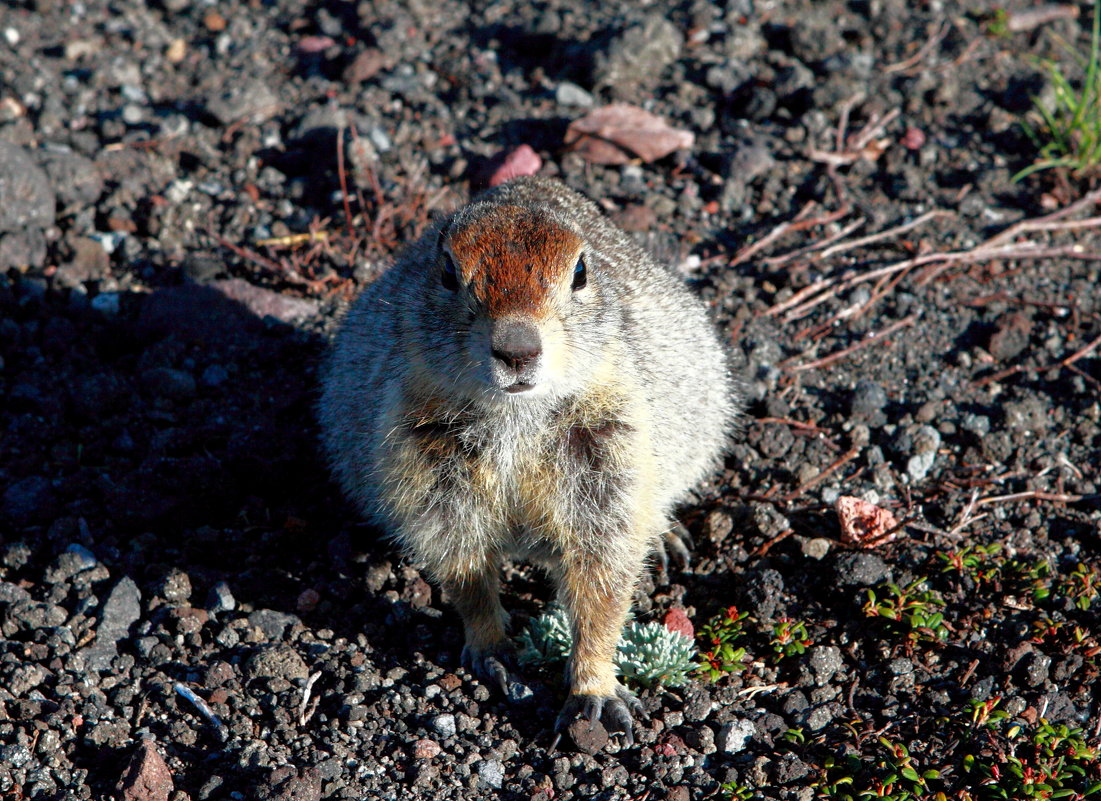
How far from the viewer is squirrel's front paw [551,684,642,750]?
4738mm

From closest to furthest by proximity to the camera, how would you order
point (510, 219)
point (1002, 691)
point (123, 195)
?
point (510, 219) → point (1002, 691) → point (123, 195)

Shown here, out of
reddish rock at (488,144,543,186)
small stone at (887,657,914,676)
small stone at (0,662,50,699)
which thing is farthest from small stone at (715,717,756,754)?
reddish rock at (488,144,543,186)

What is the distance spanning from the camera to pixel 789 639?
5141 millimetres

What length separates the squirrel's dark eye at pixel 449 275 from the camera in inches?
173

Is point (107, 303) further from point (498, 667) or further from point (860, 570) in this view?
point (860, 570)

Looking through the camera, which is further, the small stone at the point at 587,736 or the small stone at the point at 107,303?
the small stone at the point at 107,303

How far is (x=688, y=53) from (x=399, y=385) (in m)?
5.22

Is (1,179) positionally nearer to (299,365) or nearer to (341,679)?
(299,365)

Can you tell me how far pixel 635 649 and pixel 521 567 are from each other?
1.07 m

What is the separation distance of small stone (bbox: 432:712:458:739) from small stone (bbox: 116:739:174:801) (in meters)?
1.08

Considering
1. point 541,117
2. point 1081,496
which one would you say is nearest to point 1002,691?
point 1081,496

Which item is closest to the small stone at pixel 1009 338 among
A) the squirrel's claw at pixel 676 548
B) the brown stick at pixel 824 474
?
the brown stick at pixel 824 474

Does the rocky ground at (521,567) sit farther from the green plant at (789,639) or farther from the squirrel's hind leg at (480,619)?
the squirrel's hind leg at (480,619)

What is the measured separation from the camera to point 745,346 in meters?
6.89
